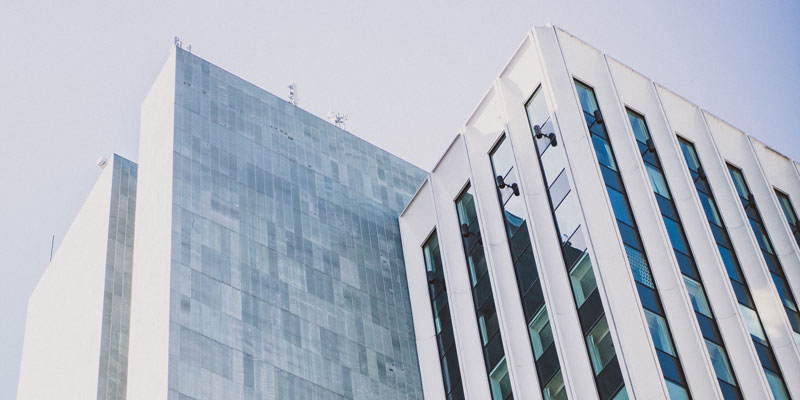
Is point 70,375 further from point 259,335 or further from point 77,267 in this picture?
point 259,335

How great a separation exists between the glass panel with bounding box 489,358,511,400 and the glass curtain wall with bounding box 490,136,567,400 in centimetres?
194

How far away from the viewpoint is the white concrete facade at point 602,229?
119 ft

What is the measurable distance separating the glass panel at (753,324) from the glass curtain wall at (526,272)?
667 centimetres

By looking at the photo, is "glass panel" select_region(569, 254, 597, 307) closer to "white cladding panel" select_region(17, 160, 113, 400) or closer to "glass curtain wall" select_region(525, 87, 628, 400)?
"glass curtain wall" select_region(525, 87, 628, 400)

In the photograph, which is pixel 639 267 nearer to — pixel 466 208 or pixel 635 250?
pixel 635 250

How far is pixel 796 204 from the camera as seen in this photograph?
49.1 metres

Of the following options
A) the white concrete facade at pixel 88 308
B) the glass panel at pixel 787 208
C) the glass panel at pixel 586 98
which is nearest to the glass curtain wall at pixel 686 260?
the glass panel at pixel 586 98

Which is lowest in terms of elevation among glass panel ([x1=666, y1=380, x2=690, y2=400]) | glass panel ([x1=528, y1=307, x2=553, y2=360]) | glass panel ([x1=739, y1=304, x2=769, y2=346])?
glass panel ([x1=666, y1=380, x2=690, y2=400])

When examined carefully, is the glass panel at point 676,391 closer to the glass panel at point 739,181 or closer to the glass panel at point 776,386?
the glass panel at point 776,386

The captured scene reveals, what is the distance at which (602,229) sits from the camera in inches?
1506

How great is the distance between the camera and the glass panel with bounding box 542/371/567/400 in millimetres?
37375

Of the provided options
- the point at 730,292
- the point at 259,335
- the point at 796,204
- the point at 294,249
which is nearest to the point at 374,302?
the point at 294,249

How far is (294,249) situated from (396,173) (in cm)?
1035

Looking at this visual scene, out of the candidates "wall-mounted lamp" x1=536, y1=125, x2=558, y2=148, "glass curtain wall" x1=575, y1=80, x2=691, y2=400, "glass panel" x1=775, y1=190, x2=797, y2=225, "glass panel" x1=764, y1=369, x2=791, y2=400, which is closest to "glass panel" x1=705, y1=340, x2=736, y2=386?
"glass panel" x1=764, y1=369, x2=791, y2=400
